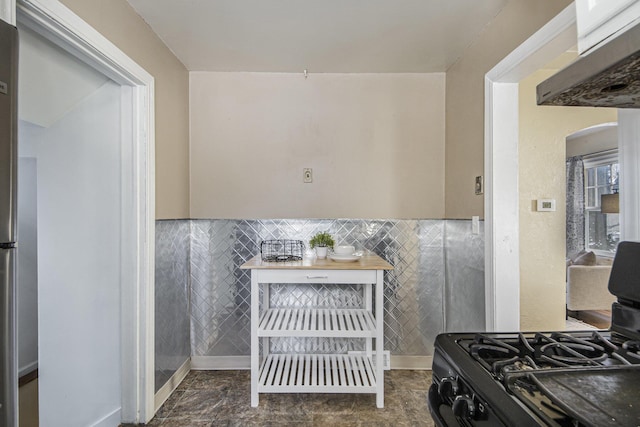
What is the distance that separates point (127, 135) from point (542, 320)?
3.42 metres

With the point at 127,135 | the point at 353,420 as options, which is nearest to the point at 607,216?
the point at 353,420

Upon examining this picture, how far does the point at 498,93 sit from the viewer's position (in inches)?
70.1

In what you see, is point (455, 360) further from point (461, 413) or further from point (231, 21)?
point (231, 21)

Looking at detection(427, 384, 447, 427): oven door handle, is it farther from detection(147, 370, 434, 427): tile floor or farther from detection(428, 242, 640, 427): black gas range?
detection(147, 370, 434, 427): tile floor

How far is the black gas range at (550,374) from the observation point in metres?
0.58

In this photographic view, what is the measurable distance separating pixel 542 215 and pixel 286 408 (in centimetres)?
252

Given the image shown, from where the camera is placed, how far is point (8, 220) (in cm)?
80

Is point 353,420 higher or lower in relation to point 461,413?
lower

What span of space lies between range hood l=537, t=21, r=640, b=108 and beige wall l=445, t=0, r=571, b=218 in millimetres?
739

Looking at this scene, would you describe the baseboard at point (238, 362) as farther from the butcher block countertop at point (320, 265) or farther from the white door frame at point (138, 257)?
the butcher block countertop at point (320, 265)

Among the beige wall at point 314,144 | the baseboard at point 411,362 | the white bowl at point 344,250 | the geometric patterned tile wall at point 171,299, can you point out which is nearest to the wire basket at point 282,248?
the beige wall at point 314,144

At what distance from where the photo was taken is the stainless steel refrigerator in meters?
0.78

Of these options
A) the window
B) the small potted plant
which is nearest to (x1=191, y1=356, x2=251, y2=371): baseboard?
the small potted plant

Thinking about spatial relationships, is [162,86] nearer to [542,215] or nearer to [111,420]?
[111,420]
